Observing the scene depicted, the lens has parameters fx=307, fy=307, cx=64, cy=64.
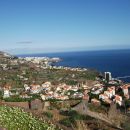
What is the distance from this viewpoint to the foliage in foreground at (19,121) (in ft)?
21.2

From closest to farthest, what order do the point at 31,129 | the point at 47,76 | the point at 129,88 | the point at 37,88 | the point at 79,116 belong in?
1. the point at 31,129
2. the point at 79,116
3. the point at 129,88
4. the point at 37,88
5. the point at 47,76

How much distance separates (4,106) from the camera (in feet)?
27.0

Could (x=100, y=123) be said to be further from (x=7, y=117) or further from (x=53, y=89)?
(x=53, y=89)

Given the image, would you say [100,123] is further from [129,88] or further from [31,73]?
[31,73]

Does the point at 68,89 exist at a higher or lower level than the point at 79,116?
lower

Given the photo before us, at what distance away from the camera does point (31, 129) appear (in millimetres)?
6473

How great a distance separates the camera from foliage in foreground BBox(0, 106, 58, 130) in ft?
21.2

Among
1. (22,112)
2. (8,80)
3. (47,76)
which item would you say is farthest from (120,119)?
(47,76)

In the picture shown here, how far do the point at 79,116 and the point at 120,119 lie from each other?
118 centimetres

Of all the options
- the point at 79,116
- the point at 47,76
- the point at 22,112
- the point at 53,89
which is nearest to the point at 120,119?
the point at 79,116

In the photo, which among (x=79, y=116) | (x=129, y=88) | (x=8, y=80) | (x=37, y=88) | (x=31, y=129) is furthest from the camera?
(x=8, y=80)

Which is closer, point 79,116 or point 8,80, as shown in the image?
point 79,116

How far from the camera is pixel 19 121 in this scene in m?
7.01

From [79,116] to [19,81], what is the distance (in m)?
35.5
